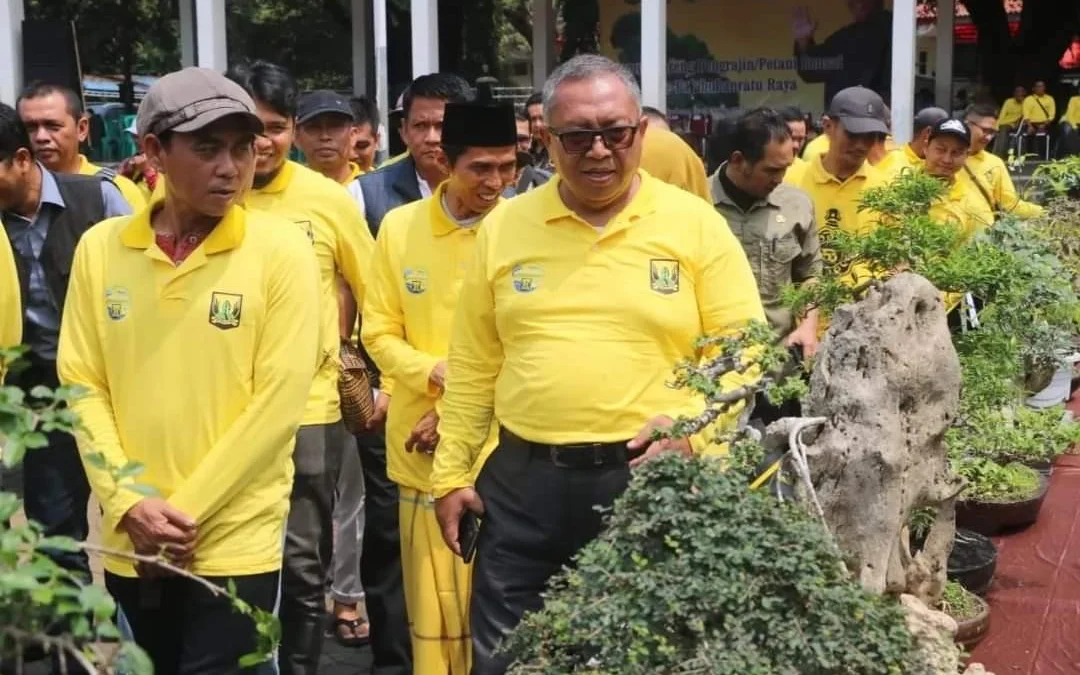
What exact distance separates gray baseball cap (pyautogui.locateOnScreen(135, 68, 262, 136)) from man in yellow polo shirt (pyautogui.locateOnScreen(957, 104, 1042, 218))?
11.9 ft

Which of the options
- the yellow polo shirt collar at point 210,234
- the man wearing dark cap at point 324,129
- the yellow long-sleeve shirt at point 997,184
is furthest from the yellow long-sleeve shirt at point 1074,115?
the yellow polo shirt collar at point 210,234

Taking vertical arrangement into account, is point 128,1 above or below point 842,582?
above

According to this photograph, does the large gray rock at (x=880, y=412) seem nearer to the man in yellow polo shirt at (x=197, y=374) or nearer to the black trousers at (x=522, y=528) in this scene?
the black trousers at (x=522, y=528)

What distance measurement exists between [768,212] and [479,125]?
2.10 meters

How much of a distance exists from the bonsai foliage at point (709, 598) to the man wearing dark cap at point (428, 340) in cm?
156

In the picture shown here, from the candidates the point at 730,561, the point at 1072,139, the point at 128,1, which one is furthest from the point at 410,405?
the point at 128,1

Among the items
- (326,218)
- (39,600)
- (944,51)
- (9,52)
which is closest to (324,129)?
(326,218)

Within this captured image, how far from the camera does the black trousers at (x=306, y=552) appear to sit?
462 centimetres

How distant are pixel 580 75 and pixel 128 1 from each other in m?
31.1

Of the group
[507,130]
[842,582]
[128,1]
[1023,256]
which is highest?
[128,1]

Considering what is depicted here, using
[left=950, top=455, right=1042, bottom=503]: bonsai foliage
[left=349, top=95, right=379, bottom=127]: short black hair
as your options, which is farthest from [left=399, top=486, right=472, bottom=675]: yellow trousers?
[left=349, top=95, right=379, bottom=127]: short black hair

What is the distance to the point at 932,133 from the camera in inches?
297

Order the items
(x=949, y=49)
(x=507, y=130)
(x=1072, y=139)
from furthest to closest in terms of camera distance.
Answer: (x=949, y=49), (x=1072, y=139), (x=507, y=130)

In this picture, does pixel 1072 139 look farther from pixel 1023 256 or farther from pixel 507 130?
pixel 507 130
